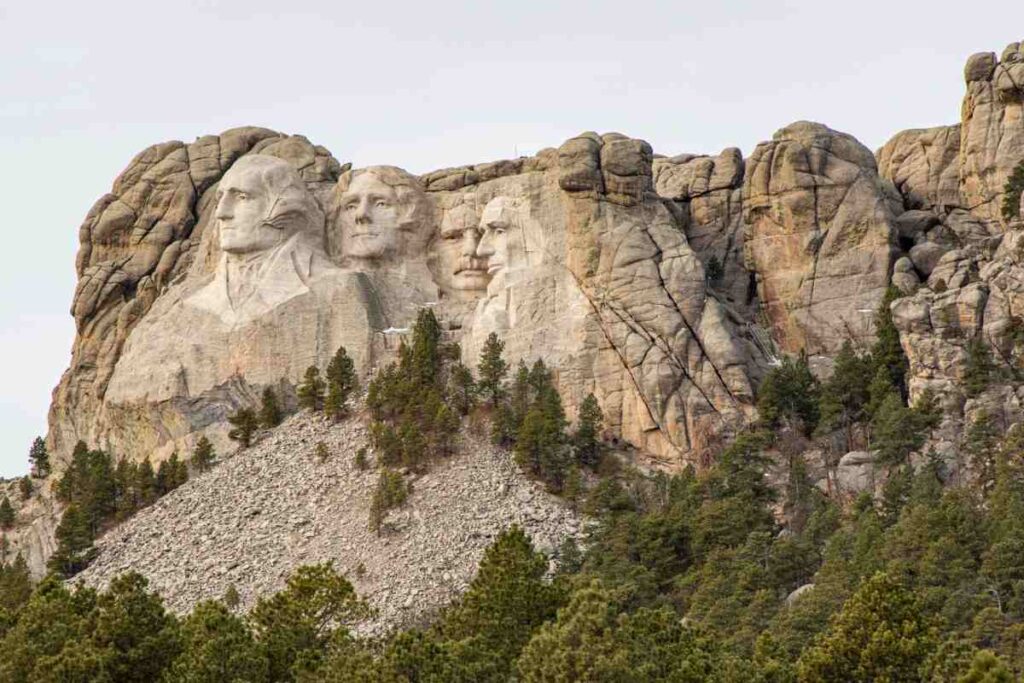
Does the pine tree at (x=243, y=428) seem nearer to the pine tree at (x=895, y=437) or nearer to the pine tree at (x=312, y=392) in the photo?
the pine tree at (x=312, y=392)

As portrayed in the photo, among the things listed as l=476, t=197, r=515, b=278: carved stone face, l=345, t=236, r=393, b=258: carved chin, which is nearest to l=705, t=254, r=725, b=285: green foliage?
l=476, t=197, r=515, b=278: carved stone face

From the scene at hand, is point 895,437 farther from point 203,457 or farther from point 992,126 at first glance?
point 203,457

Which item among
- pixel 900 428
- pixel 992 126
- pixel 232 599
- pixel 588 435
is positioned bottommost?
pixel 232 599

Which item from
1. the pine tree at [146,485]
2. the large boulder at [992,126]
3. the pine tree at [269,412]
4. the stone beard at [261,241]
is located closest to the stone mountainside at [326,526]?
the pine tree at [146,485]

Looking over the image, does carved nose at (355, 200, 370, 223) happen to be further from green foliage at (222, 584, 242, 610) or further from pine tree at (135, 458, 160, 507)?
green foliage at (222, 584, 242, 610)

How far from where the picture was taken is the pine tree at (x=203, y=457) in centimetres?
12262

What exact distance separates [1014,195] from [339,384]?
25.4m

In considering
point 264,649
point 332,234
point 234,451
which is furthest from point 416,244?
point 264,649

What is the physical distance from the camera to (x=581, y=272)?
124750 millimetres

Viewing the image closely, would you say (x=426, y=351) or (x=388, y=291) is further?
(x=388, y=291)

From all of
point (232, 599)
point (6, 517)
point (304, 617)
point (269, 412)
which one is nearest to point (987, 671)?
point (304, 617)

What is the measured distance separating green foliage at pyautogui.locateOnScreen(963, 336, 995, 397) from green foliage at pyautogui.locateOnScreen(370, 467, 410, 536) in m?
19.6

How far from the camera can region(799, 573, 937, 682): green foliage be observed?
88.6m

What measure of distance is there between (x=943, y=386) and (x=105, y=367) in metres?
34.0
